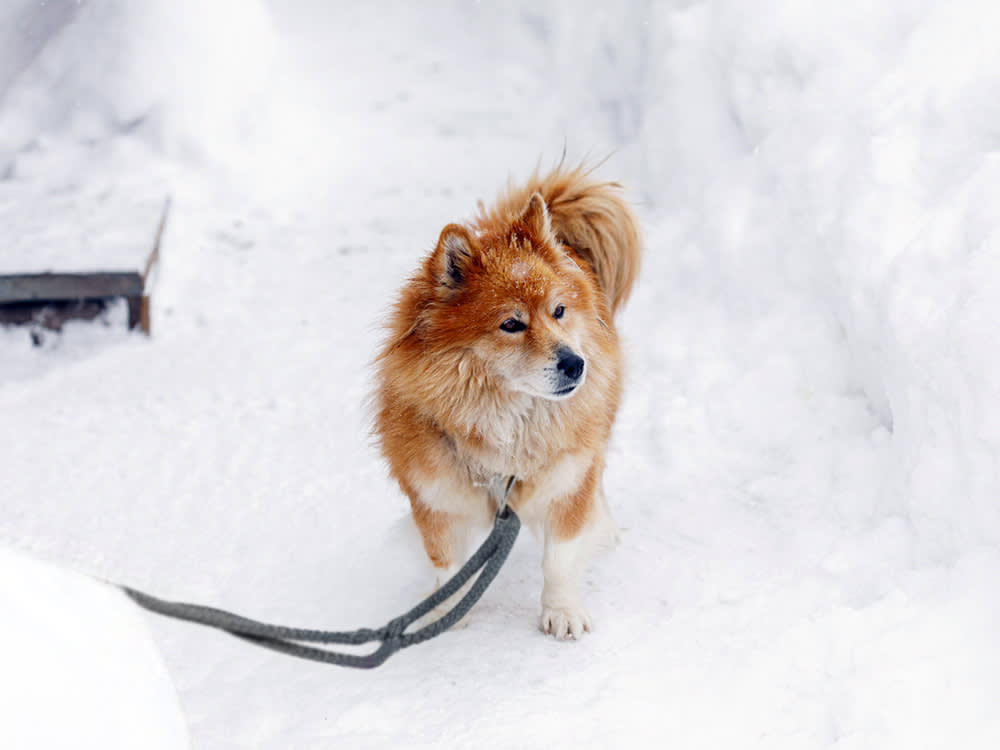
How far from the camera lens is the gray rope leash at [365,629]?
1338 millimetres

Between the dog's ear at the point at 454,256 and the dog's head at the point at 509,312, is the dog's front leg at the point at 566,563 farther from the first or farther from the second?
the dog's ear at the point at 454,256

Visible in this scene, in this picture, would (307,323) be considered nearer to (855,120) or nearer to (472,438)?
(472,438)

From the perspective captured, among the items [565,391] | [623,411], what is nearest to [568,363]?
[565,391]

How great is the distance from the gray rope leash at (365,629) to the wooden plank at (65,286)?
2549mm

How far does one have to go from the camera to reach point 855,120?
3.23m

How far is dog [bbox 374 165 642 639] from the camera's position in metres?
2.06

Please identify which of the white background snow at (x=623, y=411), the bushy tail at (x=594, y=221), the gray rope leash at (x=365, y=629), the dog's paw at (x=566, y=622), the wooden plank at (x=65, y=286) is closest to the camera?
the gray rope leash at (x=365, y=629)

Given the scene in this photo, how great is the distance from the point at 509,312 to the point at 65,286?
2.80m

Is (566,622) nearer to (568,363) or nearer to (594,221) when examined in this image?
(568,363)

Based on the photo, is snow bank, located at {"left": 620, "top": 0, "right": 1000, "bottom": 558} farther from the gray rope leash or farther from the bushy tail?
the gray rope leash

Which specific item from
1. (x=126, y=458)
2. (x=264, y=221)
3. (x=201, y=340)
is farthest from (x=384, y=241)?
(x=126, y=458)

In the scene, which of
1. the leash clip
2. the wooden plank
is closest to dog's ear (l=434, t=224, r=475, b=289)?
the leash clip

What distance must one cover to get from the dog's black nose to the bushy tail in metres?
0.59

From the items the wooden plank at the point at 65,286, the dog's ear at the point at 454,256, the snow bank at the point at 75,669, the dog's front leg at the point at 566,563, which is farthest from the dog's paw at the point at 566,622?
the wooden plank at the point at 65,286
